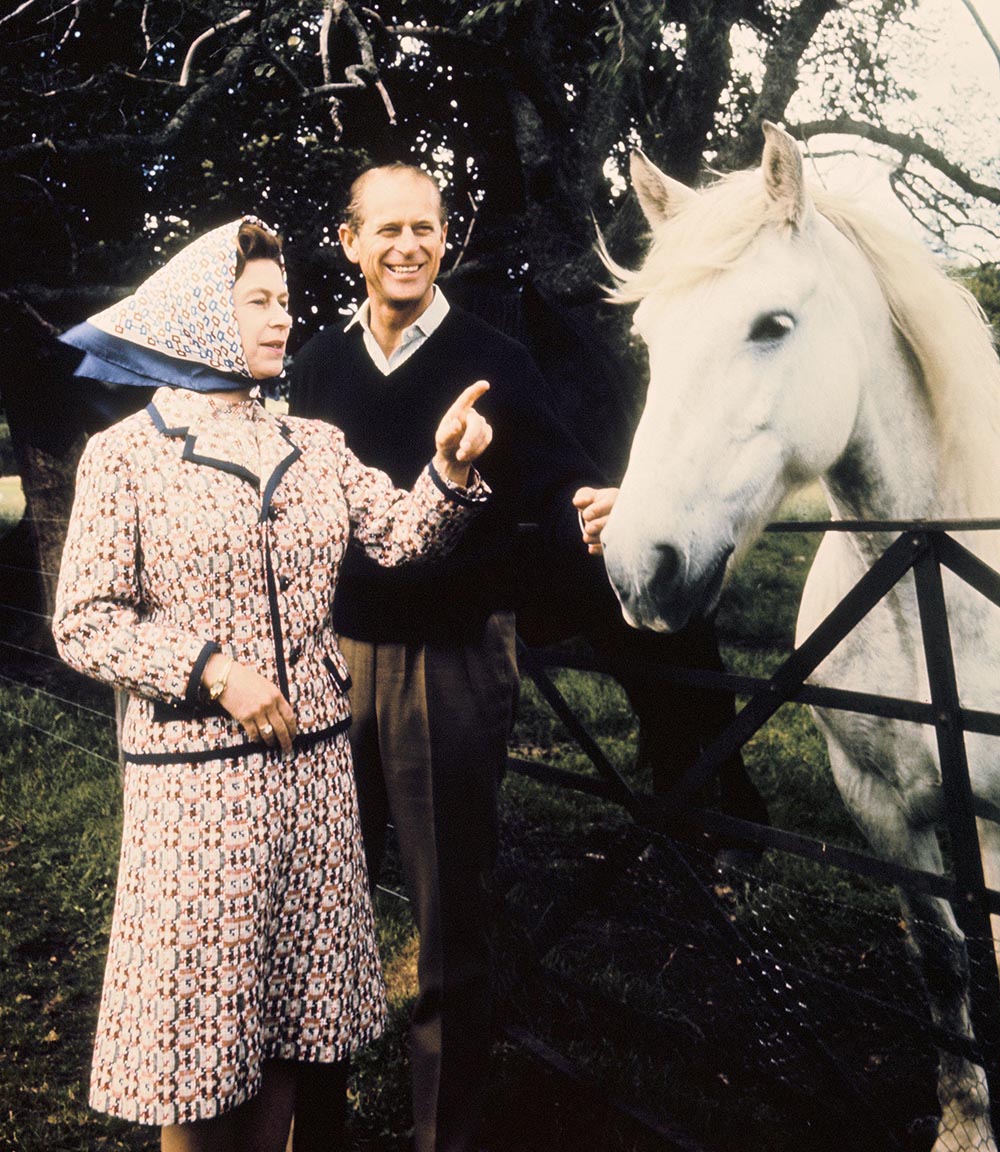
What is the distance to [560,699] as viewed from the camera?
2.82m

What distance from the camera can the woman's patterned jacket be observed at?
164 centimetres

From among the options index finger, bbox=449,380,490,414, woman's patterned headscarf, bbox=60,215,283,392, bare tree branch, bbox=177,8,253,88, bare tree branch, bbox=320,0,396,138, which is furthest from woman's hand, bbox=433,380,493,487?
bare tree branch, bbox=177,8,253,88

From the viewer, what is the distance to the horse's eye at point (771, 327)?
194cm

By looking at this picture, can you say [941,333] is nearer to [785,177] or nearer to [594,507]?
[785,177]

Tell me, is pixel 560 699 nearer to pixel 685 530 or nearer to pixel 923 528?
pixel 685 530

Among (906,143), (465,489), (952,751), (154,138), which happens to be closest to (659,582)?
(465,489)

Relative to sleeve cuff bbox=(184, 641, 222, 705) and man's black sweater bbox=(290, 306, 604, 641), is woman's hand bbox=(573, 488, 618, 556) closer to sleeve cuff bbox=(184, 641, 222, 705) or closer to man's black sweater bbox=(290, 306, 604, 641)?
man's black sweater bbox=(290, 306, 604, 641)

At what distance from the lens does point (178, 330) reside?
1.67m

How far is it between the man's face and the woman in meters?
0.35

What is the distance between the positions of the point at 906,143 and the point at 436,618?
4.43 m

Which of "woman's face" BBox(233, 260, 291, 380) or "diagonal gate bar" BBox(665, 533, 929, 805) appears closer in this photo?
"woman's face" BBox(233, 260, 291, 380)

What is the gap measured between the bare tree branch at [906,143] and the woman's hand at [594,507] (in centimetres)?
388

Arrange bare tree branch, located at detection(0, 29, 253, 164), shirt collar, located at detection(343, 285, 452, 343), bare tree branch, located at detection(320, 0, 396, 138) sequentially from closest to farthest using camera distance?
shirt collar, located at detection(343, 285, 452, 343)
bare tree branch, located at detection(320, 0, 396, 138)
bare tree branch, located at detection(0, 29, 253, 164)

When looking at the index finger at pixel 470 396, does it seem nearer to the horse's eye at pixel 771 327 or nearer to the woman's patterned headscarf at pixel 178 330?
the woman's patterned headscarf at pixel 178 330
